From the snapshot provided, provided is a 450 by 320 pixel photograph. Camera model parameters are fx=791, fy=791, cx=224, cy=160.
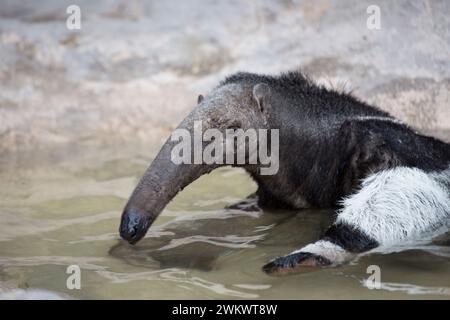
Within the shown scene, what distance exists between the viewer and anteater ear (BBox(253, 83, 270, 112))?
266 inches

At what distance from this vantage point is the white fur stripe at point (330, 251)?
582cm

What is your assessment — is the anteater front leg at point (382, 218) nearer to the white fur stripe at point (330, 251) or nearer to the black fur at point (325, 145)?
the white fur stripe at point (330, 251)

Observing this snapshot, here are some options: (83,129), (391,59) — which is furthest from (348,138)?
(83,129)

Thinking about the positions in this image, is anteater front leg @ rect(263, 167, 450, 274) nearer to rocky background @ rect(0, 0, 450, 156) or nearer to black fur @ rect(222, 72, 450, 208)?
black fur @ rect(222, 72, 450, 208)

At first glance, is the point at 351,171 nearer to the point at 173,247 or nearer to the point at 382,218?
the point at 382,218

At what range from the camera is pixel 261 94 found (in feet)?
22.2

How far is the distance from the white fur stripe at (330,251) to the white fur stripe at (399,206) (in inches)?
10.5

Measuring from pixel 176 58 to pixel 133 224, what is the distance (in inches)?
212

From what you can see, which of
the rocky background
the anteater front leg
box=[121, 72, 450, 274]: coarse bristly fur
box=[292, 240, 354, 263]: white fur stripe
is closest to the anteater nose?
box=[121, 72, 450, 274]: coarse bristly fur

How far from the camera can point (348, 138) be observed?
6.84m

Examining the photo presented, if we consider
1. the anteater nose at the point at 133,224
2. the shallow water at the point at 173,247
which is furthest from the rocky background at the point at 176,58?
the anteater nose at the point at 133,224

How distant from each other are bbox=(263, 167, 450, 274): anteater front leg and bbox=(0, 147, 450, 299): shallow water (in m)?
0.10
